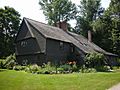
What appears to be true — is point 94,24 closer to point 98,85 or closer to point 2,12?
point 2,12

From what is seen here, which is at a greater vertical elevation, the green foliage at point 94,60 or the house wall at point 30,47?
the house wall at point 30,47

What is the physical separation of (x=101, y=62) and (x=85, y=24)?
111ft

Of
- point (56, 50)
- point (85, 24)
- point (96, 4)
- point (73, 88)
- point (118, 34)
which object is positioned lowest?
point (73, 88)

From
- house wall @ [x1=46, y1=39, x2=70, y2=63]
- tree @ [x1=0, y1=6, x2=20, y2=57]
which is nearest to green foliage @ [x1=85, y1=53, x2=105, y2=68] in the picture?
house wall @ [x1=46, y1=39, x2=70, y2=63]

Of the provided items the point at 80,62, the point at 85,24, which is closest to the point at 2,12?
the point at 85,24

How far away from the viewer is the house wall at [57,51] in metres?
38.7

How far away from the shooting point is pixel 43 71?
28.8 meters

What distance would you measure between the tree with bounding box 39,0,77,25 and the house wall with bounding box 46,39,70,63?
27.7 m

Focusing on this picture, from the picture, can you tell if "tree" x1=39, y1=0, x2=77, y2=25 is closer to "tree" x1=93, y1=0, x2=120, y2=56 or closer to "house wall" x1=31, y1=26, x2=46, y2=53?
"tree" x1=93, y1=0, x2=120, y2=56

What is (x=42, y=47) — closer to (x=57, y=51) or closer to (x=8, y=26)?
(x=57, y=51)

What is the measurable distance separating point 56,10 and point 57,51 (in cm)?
3166

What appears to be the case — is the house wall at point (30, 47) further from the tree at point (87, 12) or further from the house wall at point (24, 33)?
the tree at point (87, 12)

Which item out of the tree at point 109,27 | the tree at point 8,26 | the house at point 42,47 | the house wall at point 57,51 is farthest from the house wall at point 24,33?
the tree at point 109,27

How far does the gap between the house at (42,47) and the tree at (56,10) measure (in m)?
27.5
